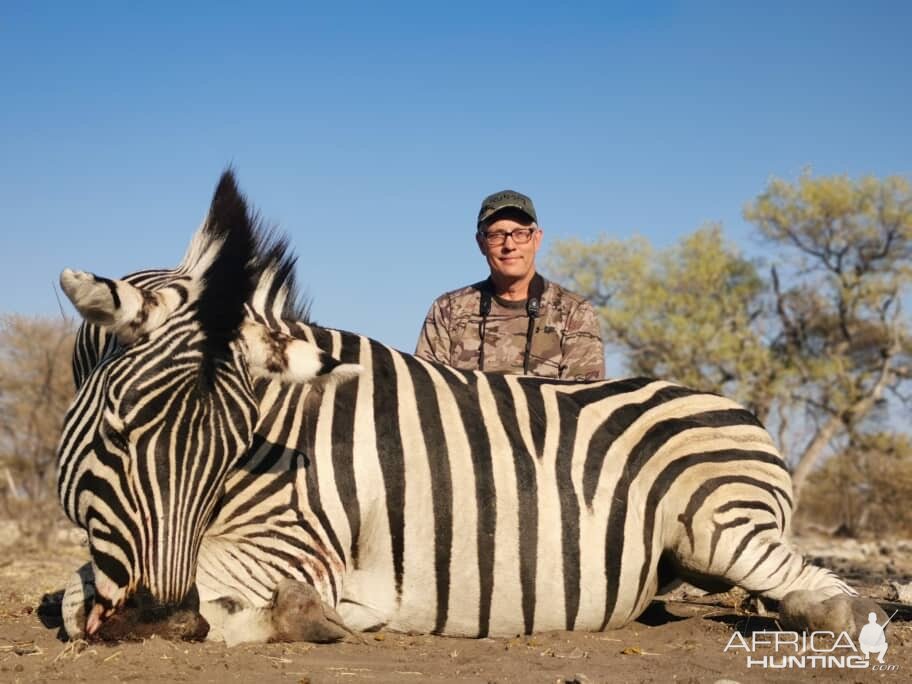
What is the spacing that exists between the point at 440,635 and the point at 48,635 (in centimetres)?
144

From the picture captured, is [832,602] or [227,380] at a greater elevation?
[227,380]

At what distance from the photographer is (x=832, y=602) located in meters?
3.58

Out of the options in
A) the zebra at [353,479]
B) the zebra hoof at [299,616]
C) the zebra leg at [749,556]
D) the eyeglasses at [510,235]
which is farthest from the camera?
the eyeglasses at [510,235]

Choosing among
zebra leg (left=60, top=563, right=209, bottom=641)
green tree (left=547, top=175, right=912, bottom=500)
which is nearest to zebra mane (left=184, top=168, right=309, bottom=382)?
zebra leg (left=60, top=563, right=209, bottom=641)

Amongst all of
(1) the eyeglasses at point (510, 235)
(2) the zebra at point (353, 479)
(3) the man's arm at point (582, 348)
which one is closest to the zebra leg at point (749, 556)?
(2) the zebra at point (353, 479)

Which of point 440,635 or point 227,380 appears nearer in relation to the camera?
point 227,380

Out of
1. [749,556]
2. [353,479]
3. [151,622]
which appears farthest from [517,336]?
[151,622]

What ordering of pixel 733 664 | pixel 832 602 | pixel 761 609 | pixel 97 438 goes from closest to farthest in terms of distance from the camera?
pixel 97 438 < pixel 733 664 < pixel 832 602 < pixel 761 609

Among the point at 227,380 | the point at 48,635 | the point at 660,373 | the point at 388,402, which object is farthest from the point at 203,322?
the point at 660,373

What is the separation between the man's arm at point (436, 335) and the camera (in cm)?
574

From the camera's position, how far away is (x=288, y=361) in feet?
10.4

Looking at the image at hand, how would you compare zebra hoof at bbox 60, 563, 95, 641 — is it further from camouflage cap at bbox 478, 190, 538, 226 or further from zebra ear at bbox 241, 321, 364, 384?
camouflage cap at bbox 478, 190, 538, 226

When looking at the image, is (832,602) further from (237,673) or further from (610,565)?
(237,673)

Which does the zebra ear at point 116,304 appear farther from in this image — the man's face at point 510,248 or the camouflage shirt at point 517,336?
the man's face at point 510,248
